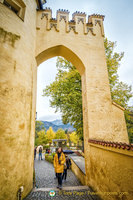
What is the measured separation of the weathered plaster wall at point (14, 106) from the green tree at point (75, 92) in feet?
19.4

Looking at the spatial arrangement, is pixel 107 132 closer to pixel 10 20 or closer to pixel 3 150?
pixel 3 150

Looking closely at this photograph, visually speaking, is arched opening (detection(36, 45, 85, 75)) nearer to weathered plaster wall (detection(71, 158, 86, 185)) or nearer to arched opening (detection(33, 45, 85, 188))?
arched opening (detection(33, 45, 85, 188))

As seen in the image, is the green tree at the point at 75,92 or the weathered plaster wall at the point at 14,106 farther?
the green tree at the point at 75,92

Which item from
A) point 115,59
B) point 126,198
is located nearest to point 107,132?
point 126,198

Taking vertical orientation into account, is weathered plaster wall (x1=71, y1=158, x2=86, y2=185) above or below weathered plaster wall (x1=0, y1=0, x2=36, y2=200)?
below

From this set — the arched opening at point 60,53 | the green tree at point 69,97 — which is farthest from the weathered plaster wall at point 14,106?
the green tree at point 69,97

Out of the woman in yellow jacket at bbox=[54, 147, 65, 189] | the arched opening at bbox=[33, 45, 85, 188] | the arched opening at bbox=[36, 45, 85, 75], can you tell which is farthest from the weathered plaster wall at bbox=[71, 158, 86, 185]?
the arched opening at bbox=[36, 45, 85, 75]

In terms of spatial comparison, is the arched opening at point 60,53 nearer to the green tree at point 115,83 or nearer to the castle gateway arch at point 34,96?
the castle gateway arch at point 34,96

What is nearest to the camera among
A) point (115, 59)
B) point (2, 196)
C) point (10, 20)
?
point (2, 196)

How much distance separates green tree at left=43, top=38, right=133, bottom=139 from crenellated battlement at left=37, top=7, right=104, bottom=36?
13.3ft

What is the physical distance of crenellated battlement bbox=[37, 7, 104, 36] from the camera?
23.6 ft

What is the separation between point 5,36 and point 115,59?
1077 cm

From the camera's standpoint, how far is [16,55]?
4.47m

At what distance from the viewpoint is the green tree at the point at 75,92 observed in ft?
34.4
